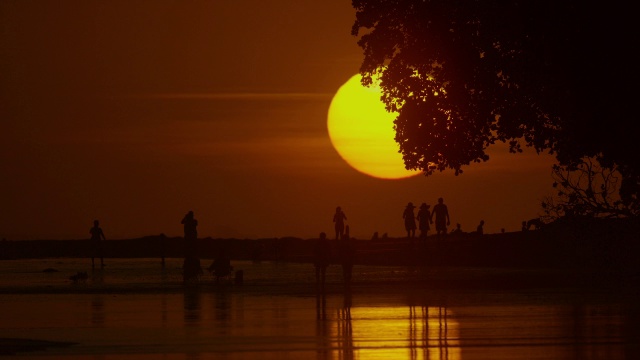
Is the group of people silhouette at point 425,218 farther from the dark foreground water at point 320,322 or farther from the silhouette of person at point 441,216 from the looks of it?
the dark foreground water at point 320,322

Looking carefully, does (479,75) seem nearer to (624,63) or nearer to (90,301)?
(624,63)

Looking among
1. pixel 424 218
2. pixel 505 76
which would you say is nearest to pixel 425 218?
pixel 424 218

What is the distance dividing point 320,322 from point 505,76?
25.5 feet

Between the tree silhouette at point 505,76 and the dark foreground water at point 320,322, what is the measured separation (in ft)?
12.5

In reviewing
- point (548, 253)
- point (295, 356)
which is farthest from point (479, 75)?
point (548, 253)

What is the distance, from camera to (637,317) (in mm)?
26891

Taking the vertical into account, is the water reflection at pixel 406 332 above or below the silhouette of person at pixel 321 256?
below

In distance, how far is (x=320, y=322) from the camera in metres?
26.9

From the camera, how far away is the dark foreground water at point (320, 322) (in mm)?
20969

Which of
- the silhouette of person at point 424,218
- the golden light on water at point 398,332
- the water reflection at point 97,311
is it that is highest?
the silhouette of person at point 424,218

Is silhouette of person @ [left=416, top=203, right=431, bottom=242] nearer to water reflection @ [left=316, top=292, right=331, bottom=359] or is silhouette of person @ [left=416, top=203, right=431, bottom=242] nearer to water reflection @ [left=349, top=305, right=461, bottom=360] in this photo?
water reflection @ [left=316, top=292, right=331, bottom=359]

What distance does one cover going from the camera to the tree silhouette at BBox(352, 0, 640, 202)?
85.1 ft

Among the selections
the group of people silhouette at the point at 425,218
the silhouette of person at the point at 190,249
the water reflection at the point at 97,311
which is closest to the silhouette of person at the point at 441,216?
the group of people silhouette at the point at 425,218

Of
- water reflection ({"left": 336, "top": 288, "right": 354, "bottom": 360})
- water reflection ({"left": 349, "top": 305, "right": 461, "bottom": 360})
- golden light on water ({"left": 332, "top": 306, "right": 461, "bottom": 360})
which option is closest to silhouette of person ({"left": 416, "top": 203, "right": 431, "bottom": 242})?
water reflection ({"left": 336, "top": 288, "right": 354, "bottom": 360})
